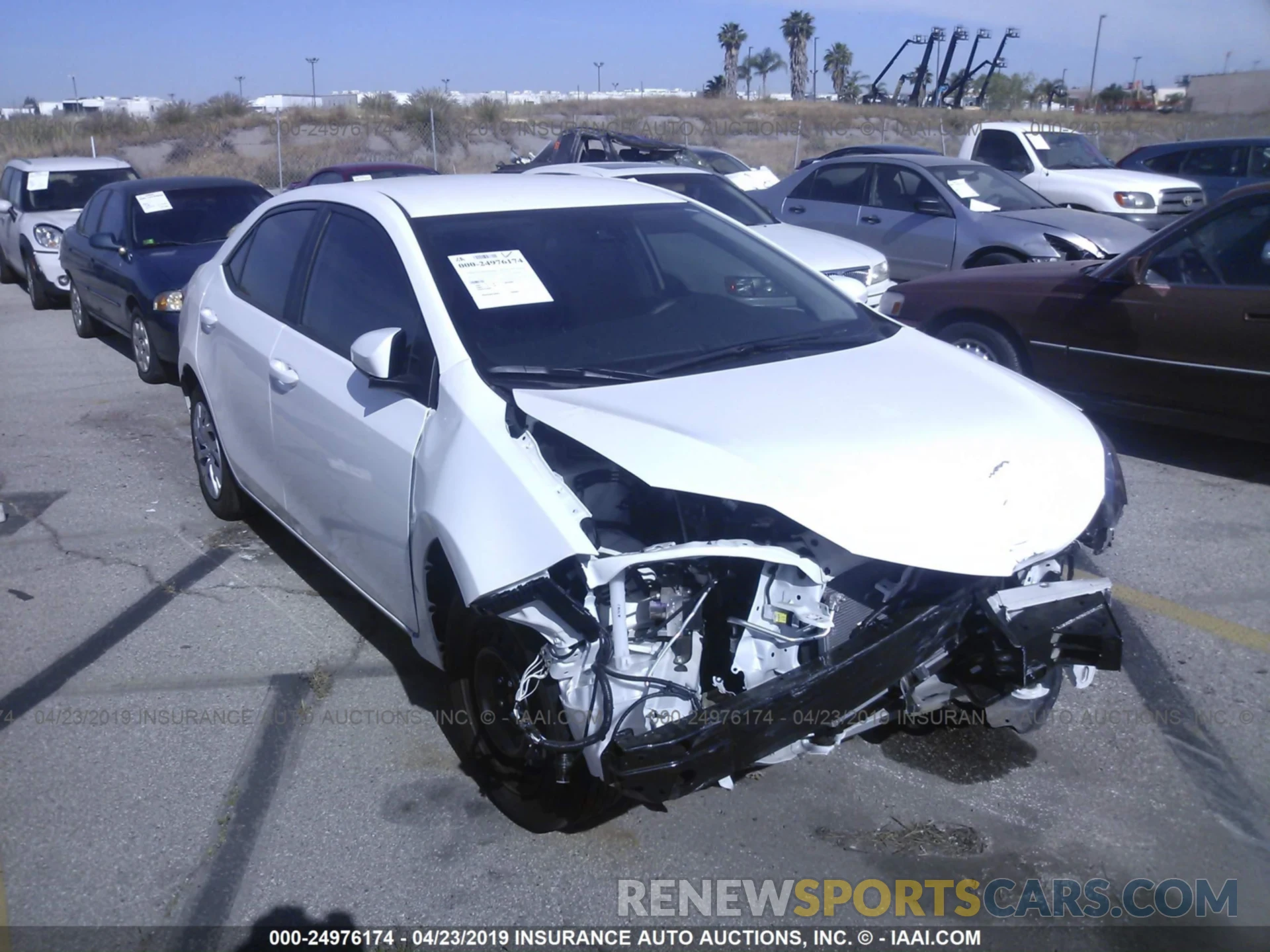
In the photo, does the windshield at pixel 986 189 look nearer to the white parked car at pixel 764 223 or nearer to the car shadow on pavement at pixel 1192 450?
the white parked car at pixel 764 223

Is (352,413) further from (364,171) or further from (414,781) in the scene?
(364,171)

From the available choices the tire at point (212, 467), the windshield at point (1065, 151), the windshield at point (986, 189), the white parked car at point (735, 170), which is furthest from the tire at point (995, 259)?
the white parked car at point (735, 170)

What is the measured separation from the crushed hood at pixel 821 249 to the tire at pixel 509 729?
567 cm

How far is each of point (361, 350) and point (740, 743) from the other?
1733 mm

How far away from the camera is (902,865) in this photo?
3104 millimetres

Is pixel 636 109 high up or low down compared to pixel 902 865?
up

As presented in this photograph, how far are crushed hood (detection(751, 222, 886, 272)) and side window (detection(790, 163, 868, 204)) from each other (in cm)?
216

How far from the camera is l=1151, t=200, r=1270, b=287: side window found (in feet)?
19.0

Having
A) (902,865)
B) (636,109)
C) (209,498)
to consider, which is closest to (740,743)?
(902,865)

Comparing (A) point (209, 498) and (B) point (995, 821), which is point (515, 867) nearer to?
(B) point (995, 821)

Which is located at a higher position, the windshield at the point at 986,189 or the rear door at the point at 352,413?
the windshield at the point at 986,189

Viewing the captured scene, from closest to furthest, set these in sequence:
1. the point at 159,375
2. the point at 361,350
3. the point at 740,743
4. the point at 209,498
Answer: the point at 740,743 → the point at 361,350 → the point at 209,498 → the point at 159,375

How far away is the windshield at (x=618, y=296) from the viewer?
3.48 metres

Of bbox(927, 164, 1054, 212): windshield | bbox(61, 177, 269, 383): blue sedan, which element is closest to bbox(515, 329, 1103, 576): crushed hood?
bbox(61, 177, 269, 383): blue sedan
